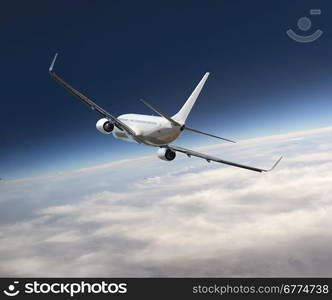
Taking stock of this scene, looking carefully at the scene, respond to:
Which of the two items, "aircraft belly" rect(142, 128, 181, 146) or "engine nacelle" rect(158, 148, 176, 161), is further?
"engine nacelle" rect(158, 148, 176, 161)

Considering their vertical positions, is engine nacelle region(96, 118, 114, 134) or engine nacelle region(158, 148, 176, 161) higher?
engine nacelle region(96, 118, 114, 134)

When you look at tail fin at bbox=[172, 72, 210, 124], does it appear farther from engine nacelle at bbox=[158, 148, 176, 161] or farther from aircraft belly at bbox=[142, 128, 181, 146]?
engine nacelle at bbox=[158, 148, 176, 161]

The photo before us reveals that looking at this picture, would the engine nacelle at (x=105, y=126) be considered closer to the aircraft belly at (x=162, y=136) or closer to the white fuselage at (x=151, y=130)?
the white fuselage at (x=151, y=130)

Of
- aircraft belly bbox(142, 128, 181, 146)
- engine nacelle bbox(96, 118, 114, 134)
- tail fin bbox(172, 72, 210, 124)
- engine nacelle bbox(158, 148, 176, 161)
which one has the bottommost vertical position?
engine nacelle bbox(158, 148, 176, 161)

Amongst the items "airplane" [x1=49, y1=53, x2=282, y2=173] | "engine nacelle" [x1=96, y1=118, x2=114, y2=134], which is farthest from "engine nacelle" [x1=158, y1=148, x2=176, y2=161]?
"engine nacelle" [x1=96, y1=118, x2=114, y2=134]

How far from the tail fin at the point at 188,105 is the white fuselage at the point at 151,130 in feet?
2.39

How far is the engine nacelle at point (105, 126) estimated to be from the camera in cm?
2619

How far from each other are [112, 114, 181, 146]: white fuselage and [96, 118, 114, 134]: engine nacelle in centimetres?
115

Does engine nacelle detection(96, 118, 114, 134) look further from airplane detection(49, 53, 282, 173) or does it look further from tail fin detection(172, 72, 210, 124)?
tail fin detection(172, 72, 210, 124)

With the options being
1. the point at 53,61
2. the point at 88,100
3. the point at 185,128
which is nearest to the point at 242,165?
the point at 185,128

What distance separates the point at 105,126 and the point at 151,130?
2809 mm

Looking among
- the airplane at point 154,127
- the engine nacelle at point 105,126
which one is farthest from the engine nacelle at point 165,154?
the engine nacelle at point 105,126

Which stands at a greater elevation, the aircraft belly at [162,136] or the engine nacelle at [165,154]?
the aircraft belly at [162,136]

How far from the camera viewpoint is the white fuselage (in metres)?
25.9
